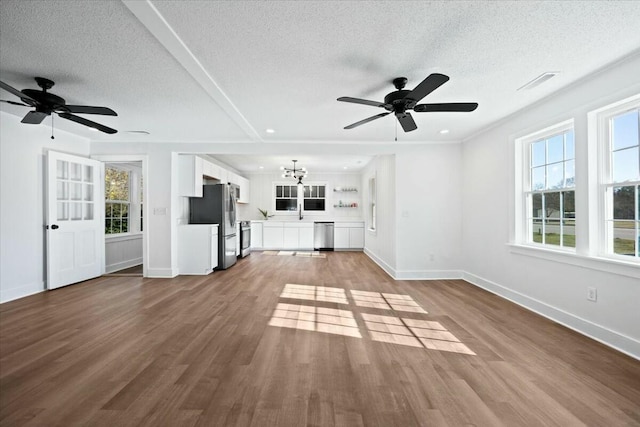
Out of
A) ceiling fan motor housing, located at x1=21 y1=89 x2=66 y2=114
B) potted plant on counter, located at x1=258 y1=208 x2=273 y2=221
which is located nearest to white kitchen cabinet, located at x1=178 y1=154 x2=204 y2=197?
ceiling fan motor housing, located at x1=21 y1=89 x2=66 y2=114

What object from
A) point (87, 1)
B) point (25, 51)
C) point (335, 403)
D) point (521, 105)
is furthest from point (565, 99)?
point (25, 51)

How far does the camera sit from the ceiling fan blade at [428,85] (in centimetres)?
214

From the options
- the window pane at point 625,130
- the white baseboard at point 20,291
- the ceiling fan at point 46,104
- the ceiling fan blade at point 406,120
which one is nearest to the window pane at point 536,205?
the window pane at point 625,130

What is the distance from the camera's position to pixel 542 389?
1928mm

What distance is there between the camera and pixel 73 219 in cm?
487

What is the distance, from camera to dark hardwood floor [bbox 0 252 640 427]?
66.8 inches

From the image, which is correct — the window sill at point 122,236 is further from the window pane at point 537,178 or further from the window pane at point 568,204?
the window pane at point 568,204

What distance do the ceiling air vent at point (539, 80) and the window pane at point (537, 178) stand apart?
1.08m

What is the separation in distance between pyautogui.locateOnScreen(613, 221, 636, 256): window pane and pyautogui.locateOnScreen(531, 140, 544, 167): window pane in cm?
116

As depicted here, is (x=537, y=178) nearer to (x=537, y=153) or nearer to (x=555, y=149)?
(x=537, y=153)

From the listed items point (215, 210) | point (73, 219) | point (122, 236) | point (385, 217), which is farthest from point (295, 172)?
point (73, 219)

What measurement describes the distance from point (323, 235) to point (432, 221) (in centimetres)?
416

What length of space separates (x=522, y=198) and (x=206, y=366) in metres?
4.01

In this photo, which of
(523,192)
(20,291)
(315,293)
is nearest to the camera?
(523,192)
